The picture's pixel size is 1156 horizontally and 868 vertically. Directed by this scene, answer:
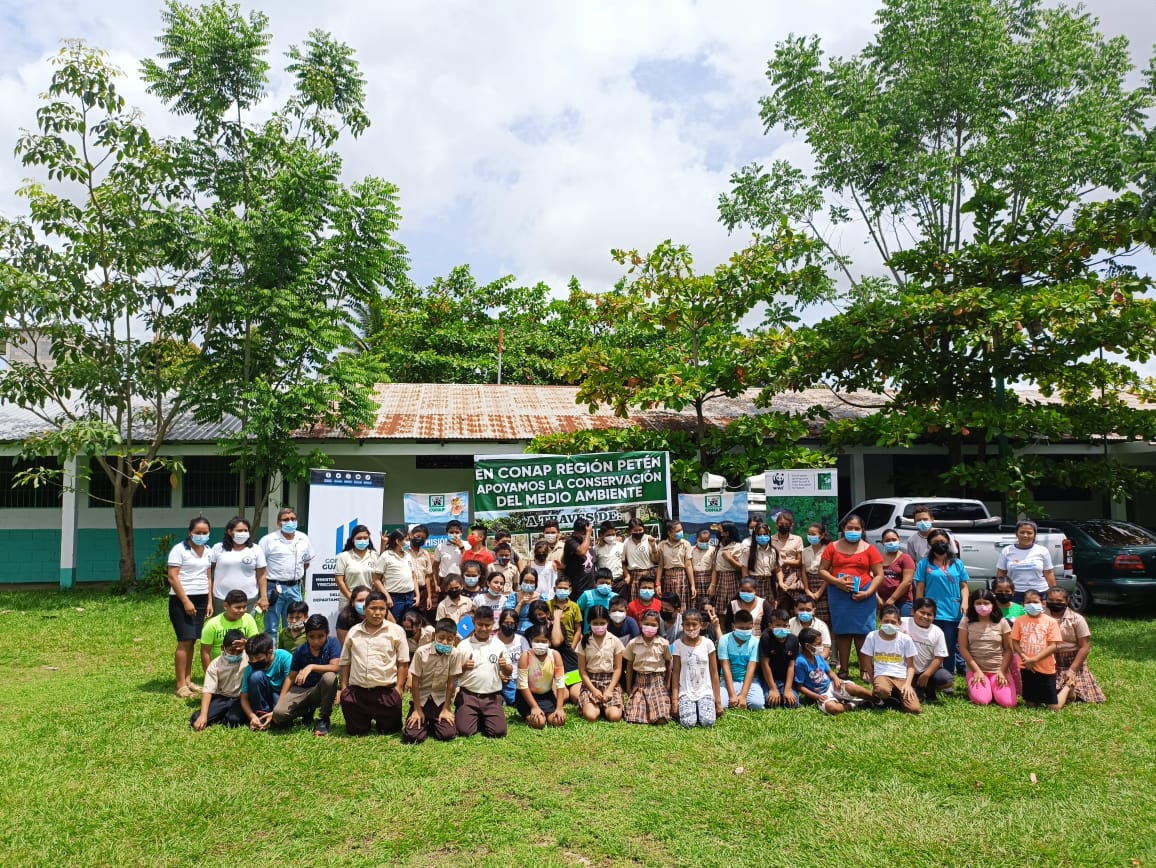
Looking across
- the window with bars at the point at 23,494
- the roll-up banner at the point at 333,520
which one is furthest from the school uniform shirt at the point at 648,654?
the window with bars at the point at 23,494

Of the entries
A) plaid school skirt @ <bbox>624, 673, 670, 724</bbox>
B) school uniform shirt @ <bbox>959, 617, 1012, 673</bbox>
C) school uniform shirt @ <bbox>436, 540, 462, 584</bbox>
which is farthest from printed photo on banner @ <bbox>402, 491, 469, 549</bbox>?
school uniform shirt @ <bbox>959, 617, 1012, 673</bbox>

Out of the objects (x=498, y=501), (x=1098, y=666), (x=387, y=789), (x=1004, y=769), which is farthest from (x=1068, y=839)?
(x=498, y=501)

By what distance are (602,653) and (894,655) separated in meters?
2.55

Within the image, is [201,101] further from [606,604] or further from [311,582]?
[606,604]

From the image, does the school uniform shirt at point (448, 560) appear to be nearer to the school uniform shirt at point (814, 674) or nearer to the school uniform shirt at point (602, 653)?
the school uniform shirt at point (602, 653)

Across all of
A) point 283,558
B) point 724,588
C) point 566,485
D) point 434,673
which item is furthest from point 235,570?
Result: point 724,588

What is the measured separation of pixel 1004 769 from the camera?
5480 millimetres

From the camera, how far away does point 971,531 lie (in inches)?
438

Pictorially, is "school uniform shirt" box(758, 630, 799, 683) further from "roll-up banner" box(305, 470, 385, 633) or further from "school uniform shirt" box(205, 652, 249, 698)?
"school uniform shirt" box(205, 652, 249, 698)

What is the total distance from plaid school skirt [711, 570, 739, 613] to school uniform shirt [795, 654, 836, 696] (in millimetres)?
1457

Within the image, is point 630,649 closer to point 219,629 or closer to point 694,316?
point 219,629

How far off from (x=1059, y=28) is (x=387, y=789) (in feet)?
61.4

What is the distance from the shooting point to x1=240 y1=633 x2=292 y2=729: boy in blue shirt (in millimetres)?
6488

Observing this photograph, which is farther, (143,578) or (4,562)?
(4,562)
